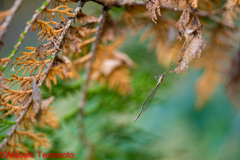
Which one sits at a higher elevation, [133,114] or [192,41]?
[192,41]

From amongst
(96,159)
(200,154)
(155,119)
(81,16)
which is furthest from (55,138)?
(155,119)

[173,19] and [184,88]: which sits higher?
[173,19]

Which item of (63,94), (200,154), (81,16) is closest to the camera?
(81,16)

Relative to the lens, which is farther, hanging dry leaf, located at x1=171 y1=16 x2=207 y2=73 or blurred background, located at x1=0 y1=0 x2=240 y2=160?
blurred background, located at x1=0 y1=0 x2=240 y2=160

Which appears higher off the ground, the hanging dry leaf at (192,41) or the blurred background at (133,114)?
the hanging dry leaf at (192,41)

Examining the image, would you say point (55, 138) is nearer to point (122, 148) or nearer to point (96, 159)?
point (96, 159)

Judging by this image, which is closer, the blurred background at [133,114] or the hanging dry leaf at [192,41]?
the hanging dry leaf at [192,41]

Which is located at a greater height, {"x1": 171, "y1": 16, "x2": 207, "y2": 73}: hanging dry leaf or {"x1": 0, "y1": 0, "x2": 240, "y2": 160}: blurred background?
{"x1": 171, "y1": 16, "x2": 207, "y2": 73}: hanging dry leaf

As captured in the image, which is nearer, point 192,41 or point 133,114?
point 192,41
